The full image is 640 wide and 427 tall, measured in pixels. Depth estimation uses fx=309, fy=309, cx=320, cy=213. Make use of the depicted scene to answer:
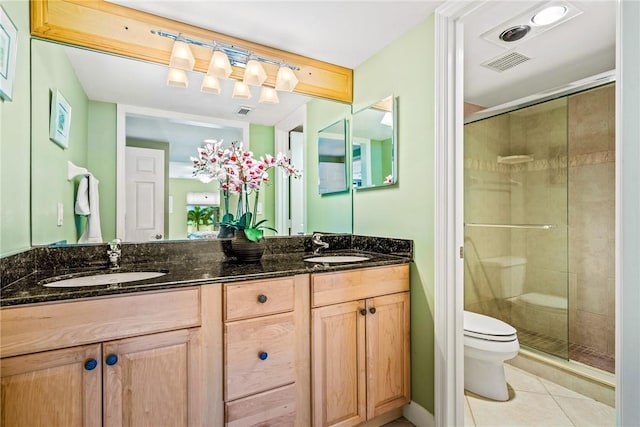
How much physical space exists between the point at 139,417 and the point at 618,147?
1789mm

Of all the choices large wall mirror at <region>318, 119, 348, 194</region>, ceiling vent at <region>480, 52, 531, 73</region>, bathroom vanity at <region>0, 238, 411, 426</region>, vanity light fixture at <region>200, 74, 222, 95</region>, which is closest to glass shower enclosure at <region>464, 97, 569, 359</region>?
ceiling vent at <region>480, 52, 531, 73</region>

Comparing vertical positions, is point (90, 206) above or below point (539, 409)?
above

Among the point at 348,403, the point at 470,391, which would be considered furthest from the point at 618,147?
the point at 470,391

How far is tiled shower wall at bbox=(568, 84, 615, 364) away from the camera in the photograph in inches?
91.7

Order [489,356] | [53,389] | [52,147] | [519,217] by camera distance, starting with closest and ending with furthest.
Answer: [53,389]
[52,147]
[489,356]
[519,217]

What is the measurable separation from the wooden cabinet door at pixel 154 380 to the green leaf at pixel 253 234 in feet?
1.94

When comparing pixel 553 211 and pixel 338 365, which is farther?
pixel 553 211

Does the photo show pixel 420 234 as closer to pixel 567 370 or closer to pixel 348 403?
pixel 348 403

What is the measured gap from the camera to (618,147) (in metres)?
0.96

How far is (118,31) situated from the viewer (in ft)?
5.01

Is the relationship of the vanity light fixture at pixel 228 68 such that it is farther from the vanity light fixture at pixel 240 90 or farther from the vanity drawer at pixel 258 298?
the vanity drawer at pixel 258 298

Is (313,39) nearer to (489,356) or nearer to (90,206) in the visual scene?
(90,206)

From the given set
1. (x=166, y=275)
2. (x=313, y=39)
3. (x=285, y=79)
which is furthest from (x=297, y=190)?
(x=166, y=275)

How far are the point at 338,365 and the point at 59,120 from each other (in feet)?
5.60
